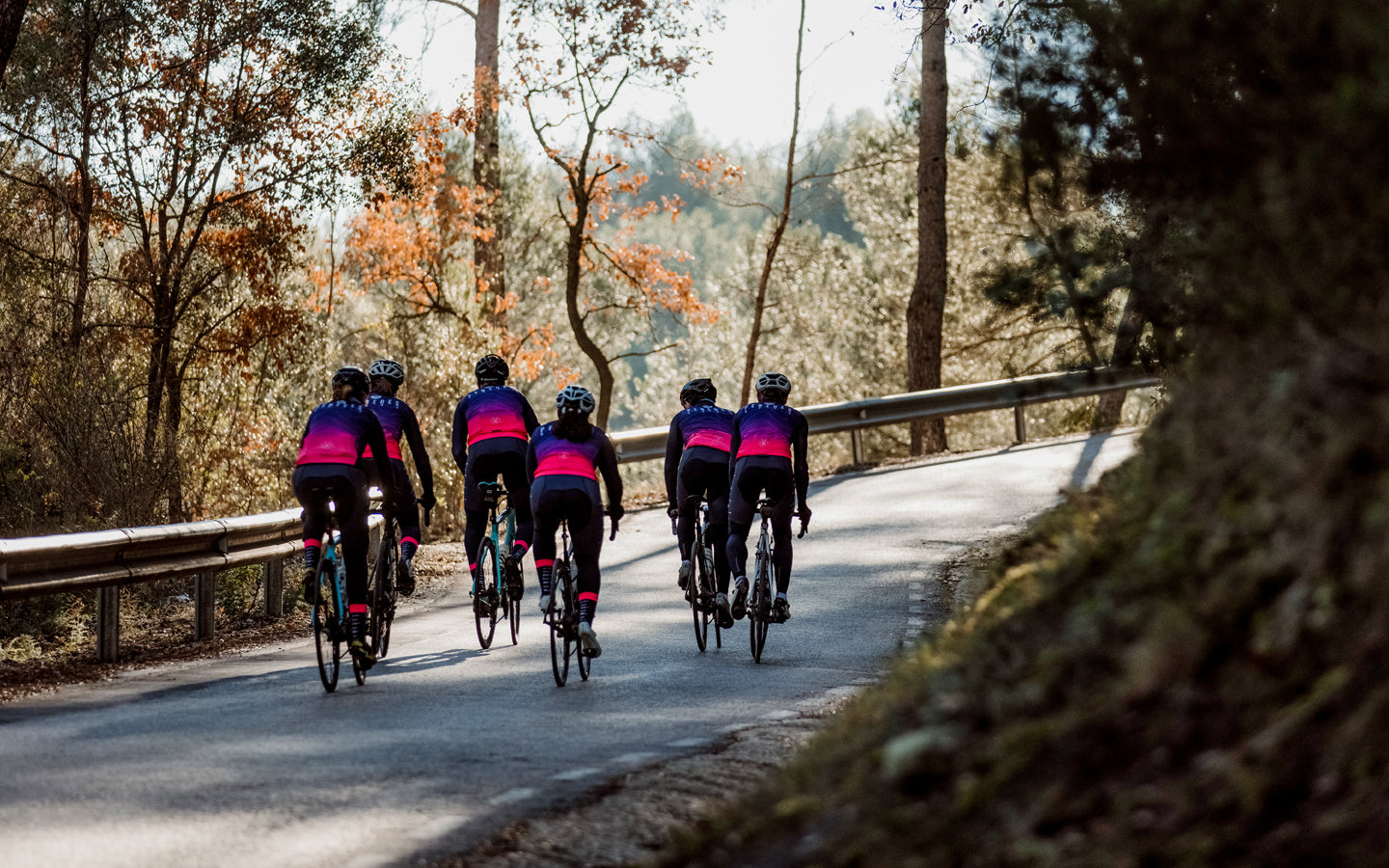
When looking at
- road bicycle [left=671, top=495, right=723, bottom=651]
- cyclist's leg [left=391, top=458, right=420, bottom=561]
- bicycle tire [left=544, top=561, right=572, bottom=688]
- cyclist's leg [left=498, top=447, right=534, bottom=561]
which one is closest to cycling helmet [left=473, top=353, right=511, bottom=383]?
cyclist's leg [left=498, top=447, right=534, bottom=561]

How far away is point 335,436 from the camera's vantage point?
995cm

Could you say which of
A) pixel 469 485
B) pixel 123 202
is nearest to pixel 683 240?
pixel 123 202

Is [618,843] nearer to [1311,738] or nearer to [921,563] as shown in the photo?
[1311,738]

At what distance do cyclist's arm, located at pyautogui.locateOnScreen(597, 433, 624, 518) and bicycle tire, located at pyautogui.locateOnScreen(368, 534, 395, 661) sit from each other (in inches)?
64.1

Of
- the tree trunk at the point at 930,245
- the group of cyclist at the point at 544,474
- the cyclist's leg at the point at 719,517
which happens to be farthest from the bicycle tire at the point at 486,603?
the tree trunk at the point at 930,245

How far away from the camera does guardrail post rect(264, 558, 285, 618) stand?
13.3 meters

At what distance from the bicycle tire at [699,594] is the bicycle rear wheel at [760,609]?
0.37 m

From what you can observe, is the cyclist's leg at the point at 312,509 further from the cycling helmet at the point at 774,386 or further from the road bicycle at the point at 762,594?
the cycling helmet at the point at 774,386

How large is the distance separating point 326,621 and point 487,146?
24.2m

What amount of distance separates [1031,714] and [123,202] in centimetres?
2091

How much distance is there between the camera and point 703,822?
4770mm

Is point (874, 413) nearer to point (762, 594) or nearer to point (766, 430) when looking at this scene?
point (766, 430)

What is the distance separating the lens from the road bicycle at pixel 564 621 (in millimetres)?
9734

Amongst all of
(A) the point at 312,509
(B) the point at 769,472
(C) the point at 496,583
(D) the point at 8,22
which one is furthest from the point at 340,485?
(D) the point at 8,22
